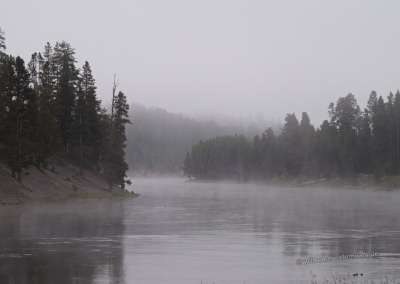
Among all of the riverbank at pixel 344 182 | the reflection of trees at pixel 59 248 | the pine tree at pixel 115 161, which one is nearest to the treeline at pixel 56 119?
the pine tree at pixel 115 161

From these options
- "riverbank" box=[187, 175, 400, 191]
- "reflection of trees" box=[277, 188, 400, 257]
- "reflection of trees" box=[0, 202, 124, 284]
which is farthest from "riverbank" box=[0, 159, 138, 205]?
"riverbank" box=[187, 175, 400, 191]

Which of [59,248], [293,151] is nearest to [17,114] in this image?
[59,248]

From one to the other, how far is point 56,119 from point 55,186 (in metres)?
14.1

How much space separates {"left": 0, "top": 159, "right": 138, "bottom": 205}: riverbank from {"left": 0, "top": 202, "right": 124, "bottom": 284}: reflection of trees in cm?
1185

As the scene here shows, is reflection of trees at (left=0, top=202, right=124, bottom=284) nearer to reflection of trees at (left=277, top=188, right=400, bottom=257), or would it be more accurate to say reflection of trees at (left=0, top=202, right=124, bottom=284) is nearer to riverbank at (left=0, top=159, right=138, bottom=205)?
reflection of trees at (left=277, top=188, right=400, bottom=257)

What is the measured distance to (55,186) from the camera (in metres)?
67.0

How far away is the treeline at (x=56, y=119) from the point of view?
61.1 metres

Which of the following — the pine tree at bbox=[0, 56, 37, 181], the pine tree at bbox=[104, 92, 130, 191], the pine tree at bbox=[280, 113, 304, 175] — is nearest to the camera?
the pine tree at bbox=[0, 56, 37, 181]

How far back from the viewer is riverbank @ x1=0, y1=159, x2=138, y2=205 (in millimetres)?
57344

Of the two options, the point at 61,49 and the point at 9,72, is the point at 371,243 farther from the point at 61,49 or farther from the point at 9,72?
the point at 61,49

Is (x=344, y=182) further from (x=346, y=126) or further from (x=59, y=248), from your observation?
(x=59, y=248)

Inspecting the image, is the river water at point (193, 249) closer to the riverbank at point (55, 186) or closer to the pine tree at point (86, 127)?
the riverbank at point (55, 186)

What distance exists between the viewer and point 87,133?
273 feet

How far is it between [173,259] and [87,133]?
61.6m
